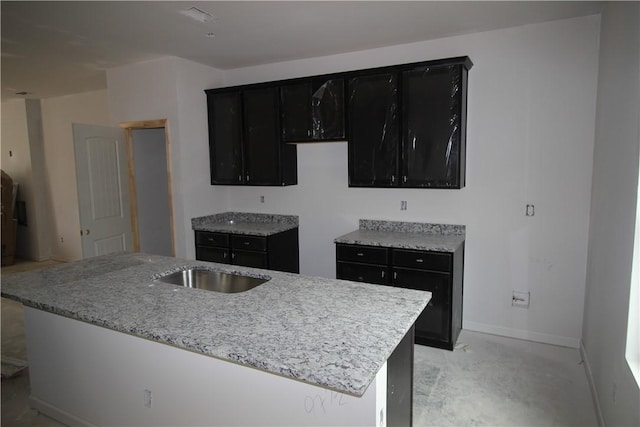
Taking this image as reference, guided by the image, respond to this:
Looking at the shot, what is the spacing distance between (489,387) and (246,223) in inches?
123

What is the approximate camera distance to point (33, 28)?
3.26m

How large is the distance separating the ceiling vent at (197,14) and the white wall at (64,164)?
12.8 ft

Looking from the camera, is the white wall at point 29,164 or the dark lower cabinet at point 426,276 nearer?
the dark lower cabinet at point 426,276

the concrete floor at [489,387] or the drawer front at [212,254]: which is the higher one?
the drawer front at [212,254]

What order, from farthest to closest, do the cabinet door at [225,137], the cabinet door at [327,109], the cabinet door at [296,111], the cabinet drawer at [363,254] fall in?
the cabinet door at [225,137], the cabinet door at [296,111], the cabinet door at [327,109], the cabinet drawer at [363,254]


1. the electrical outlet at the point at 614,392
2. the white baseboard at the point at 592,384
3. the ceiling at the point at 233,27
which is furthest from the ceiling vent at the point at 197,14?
the white baseboard at the point at 592,384

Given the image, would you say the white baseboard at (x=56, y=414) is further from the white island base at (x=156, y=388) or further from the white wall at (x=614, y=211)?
the white wall at (x=614, y=211)

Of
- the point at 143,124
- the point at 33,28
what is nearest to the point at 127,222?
the point at 143,124

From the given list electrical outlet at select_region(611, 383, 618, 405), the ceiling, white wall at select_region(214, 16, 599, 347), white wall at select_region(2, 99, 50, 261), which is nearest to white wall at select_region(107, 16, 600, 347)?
white wall at select_region(214, 16, 599, 347)

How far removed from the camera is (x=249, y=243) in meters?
4.19

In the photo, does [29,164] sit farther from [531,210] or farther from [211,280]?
[531,210]

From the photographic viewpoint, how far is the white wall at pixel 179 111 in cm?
430

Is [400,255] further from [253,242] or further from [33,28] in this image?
[33,28]

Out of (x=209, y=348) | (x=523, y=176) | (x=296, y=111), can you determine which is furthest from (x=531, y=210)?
(x=209, y=348)
